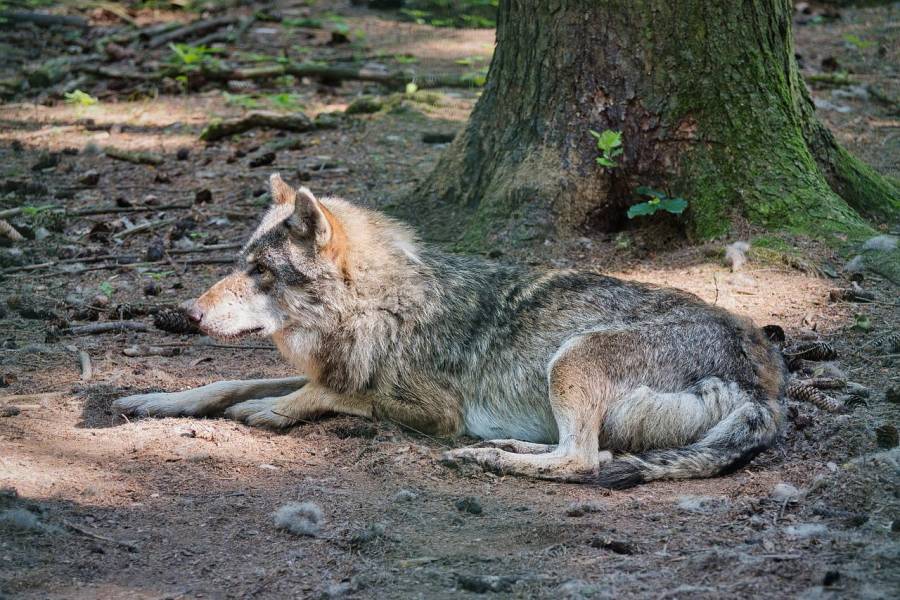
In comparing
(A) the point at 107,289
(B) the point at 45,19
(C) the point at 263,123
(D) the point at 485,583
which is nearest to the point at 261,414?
(D) the point at 485,583

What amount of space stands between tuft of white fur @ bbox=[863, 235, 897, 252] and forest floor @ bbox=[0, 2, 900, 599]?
0.70ft

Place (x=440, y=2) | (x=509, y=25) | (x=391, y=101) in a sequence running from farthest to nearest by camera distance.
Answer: (x=440, y=2), (x=391, y=101), (x=509, y=25)

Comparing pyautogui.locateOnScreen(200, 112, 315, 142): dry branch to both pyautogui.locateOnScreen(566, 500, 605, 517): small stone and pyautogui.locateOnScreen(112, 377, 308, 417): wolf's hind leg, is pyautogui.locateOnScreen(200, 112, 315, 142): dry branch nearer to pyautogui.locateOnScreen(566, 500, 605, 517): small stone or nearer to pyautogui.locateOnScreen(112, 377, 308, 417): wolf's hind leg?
pyautogui.locateOnScreen(112, 377, 308, 417): wolf's hind leg

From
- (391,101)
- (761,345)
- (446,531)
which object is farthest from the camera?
(391,101)

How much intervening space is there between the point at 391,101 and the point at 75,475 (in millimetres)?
7879

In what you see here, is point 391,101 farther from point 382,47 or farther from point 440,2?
point 440,2

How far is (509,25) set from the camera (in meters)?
7.67

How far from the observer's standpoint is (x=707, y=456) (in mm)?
4934

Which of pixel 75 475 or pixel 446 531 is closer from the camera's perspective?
pixel 446 531

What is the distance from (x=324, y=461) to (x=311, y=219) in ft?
4.62

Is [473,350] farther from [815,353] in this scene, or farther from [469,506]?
[815,353]

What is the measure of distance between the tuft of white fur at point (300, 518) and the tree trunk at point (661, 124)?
12.0ft

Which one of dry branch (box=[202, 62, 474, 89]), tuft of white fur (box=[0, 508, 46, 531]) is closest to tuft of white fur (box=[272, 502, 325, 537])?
tuft of white fur (box=[0, 508, 46, 531])

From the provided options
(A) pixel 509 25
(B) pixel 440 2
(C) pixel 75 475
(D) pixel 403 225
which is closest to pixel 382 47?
(B) pixel 440 2
